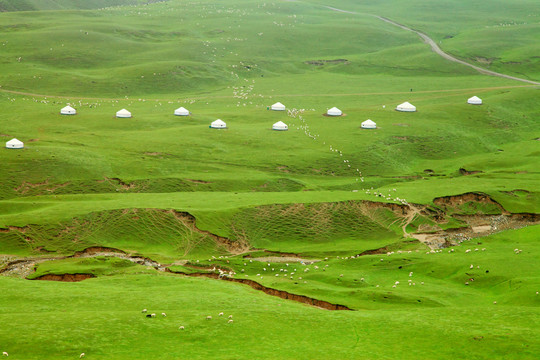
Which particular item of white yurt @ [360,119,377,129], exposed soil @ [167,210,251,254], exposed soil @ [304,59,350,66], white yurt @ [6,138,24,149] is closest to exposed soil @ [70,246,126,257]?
exposed soil @ [167,210,251,254]

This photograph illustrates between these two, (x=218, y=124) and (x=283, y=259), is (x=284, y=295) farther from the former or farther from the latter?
(x=218, y=124)

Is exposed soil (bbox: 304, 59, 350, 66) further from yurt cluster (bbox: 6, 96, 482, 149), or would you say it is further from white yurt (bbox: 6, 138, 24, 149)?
white yurt (bbox: 6, 138, 24, 149)

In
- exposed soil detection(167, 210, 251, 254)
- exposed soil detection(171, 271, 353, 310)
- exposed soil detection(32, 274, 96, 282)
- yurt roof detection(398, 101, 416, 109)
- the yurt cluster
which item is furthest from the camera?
yurt roof detection(398, 101, 416, 109)

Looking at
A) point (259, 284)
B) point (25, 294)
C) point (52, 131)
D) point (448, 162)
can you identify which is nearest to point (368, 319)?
point (259, 284)

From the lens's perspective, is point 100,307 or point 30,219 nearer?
point 100,307

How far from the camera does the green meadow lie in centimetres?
3500

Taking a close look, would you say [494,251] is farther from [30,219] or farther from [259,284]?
[30,219]

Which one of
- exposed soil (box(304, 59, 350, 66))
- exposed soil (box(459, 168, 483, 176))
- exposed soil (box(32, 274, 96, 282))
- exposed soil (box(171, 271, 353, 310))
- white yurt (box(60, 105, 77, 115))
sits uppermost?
exposed soil (box(171, 271, 353, 310))

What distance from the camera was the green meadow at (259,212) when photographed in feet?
115

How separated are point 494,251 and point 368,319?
79.2 feet

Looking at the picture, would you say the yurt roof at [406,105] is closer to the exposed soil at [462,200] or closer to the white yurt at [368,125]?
the white yurt at [368,125]

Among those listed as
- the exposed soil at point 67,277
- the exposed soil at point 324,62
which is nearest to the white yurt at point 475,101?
the exposed soil at point 324,62

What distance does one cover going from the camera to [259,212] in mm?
68875

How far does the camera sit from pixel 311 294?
153 feet
